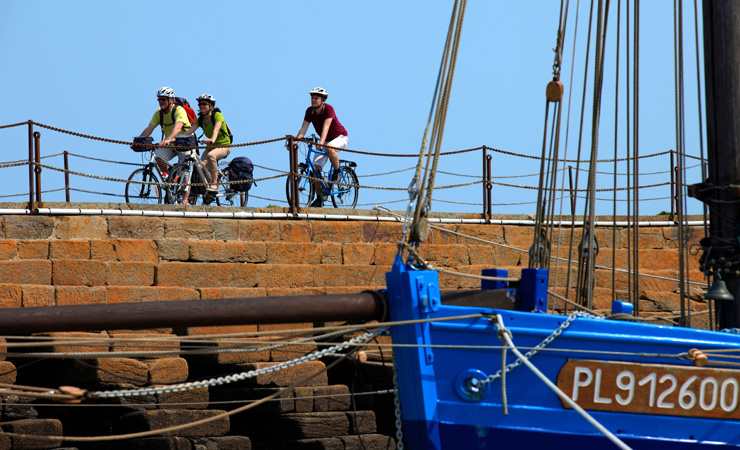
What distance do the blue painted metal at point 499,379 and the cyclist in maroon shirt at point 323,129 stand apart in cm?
663

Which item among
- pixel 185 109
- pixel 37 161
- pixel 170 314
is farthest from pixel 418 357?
pixel 185 109

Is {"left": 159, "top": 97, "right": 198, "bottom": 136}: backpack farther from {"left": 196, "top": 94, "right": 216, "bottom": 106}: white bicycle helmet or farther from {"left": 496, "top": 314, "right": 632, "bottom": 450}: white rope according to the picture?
{"left": 496, "top": 314, "right": 632, "bottom": 450}: white rope

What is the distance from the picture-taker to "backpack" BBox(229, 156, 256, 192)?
10617 millimetres

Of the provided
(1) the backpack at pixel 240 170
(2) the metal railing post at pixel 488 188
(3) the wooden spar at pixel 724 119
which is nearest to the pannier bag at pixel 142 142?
(1) the backpack at pixel 240 170

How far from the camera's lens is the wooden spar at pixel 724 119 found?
512 cm

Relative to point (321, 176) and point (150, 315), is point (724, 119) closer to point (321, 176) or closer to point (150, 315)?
point (150, 315)

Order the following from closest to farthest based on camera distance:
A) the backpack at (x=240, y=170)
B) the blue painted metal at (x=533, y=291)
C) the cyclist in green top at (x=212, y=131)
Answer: the blue painted metal at (x=533, y=291) < the cyclist in green top at (x=212, y=131) < the backpack at (x=240, y=170)

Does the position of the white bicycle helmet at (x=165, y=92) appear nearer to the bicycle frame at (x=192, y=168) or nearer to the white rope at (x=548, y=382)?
the bicycle frame at (x=192, y=168)

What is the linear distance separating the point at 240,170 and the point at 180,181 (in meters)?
0.75

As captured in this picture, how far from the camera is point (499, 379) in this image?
3.94m

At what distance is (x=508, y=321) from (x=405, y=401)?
566 mm

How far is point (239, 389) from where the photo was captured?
7145 millimetres

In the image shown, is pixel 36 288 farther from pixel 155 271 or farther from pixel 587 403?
pixel 587 403

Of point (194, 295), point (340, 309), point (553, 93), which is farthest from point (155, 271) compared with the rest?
point (340, 309)
